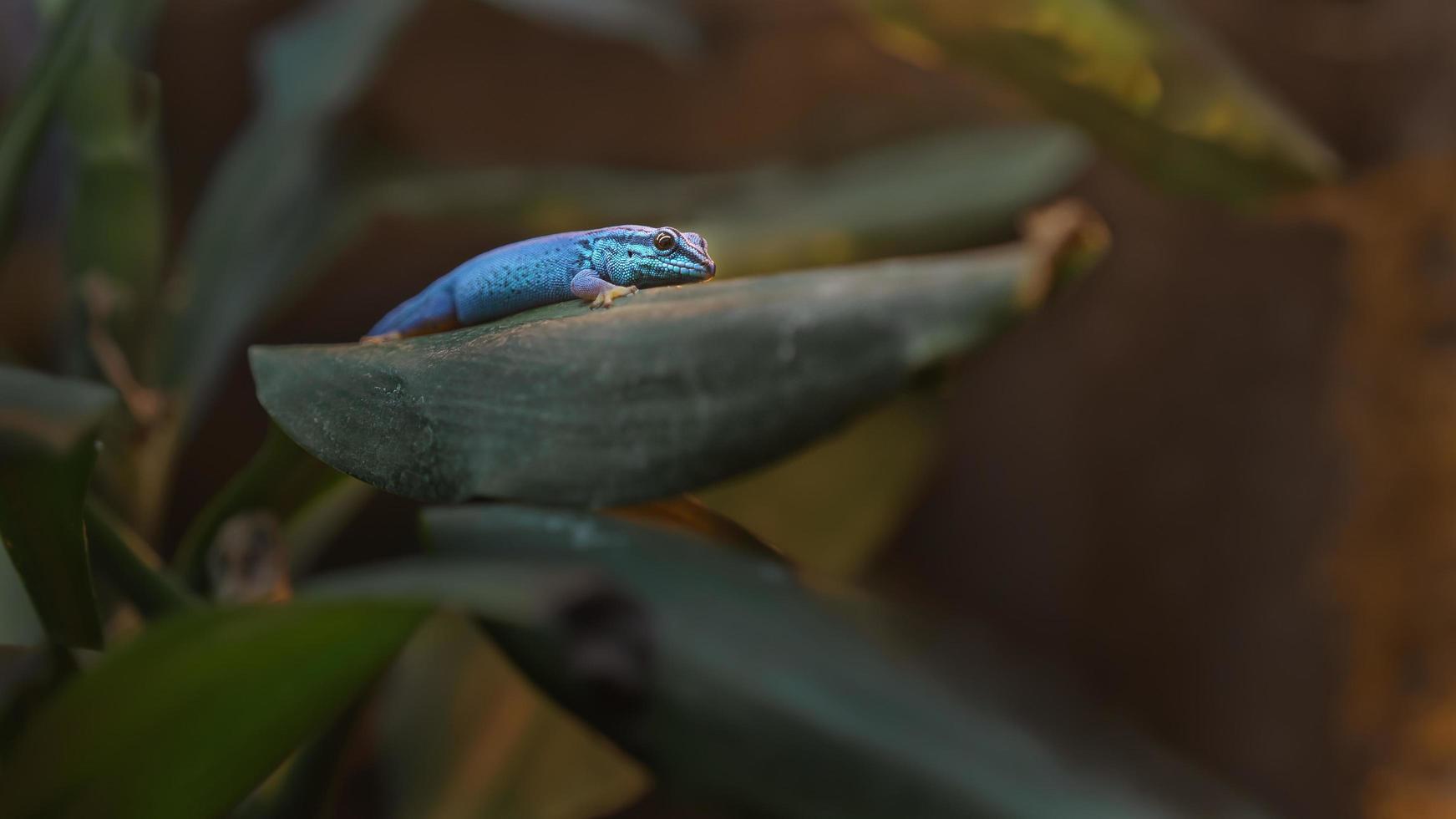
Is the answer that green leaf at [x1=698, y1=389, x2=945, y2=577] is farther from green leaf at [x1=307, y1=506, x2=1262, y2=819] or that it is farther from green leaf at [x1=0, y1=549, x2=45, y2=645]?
green leaf at [x1=0, y1=549, x2=45, y2=645]

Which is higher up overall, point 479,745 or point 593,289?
point 593,289

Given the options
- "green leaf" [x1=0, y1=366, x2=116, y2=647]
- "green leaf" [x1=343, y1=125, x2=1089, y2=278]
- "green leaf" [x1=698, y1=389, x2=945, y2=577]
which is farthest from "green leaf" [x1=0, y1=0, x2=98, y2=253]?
"green leaf" [x1=698, y1=389, x2=945, y2=577]

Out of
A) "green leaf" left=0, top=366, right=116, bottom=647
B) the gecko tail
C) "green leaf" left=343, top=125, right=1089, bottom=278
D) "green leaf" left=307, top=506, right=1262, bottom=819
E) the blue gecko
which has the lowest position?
"green leaf" left=0, top=366, right=116, bottom=647

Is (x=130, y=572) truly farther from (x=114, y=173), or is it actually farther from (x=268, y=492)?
(x=114, y=173)

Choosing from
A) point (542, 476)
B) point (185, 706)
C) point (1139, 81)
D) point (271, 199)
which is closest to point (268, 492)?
point (185, 706)

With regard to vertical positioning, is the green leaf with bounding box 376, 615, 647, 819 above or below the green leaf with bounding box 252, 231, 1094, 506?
below

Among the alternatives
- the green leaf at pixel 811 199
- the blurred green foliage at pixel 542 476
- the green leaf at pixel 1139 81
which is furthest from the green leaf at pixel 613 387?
the green leaf at pixel 811 199
